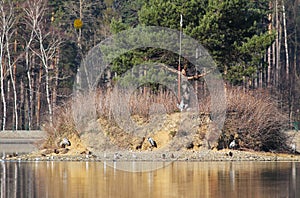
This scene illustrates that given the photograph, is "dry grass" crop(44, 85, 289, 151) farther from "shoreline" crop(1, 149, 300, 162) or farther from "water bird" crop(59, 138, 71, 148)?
"shoreline" crop(1, 149, 300, 162)

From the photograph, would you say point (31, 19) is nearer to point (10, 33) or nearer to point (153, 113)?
point (10, 33)

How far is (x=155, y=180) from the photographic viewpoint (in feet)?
81.1

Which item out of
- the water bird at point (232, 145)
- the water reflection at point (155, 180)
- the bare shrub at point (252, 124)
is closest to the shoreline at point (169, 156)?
the water bird at point (232, 145)

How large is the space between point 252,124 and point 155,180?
38.0 feet

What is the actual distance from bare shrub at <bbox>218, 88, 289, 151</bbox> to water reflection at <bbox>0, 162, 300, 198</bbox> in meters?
3.55

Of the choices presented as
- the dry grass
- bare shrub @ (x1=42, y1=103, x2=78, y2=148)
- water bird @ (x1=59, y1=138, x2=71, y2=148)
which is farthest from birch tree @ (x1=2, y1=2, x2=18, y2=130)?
water bird @ (x1=59, y1=138, x2=71, y2=148)

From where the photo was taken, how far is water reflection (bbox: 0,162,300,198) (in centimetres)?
2103

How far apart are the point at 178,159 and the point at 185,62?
12.9m

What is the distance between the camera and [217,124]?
35.5m

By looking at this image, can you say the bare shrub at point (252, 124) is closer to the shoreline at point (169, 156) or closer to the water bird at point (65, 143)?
the shoreline at point (169, 156)

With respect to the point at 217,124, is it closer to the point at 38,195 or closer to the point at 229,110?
the point at 229,110

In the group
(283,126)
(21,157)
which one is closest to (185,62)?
(283,126)

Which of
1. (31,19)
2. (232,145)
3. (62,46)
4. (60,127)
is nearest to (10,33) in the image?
(31,19)

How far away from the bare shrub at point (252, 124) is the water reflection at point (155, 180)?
11.6 ft
